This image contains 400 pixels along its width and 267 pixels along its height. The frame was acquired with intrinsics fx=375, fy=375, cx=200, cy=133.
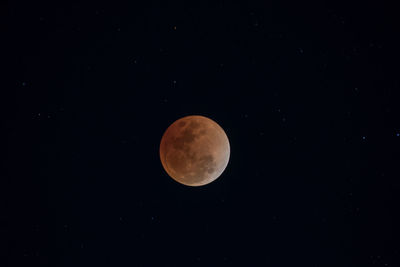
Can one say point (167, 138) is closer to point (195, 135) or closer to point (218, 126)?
point (195, 135)

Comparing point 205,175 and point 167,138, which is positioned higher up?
point 167,138

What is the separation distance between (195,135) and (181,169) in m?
0.58

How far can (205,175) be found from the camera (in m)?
6.04

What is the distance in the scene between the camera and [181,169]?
231 inches

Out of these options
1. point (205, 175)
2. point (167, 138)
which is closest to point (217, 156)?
point (205, 175)

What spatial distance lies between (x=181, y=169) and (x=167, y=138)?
21.4 inches

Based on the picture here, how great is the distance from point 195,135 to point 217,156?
0.51 metres

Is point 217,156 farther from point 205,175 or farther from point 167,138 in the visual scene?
point 167,138

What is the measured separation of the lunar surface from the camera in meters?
5.78

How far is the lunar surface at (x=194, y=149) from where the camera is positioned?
5.78 metres

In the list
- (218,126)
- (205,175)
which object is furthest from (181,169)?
(218,126)

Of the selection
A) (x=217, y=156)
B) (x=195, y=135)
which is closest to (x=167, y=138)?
(x=195, y=135)

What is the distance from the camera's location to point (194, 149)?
227 inches

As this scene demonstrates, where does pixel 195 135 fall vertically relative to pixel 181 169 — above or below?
above
